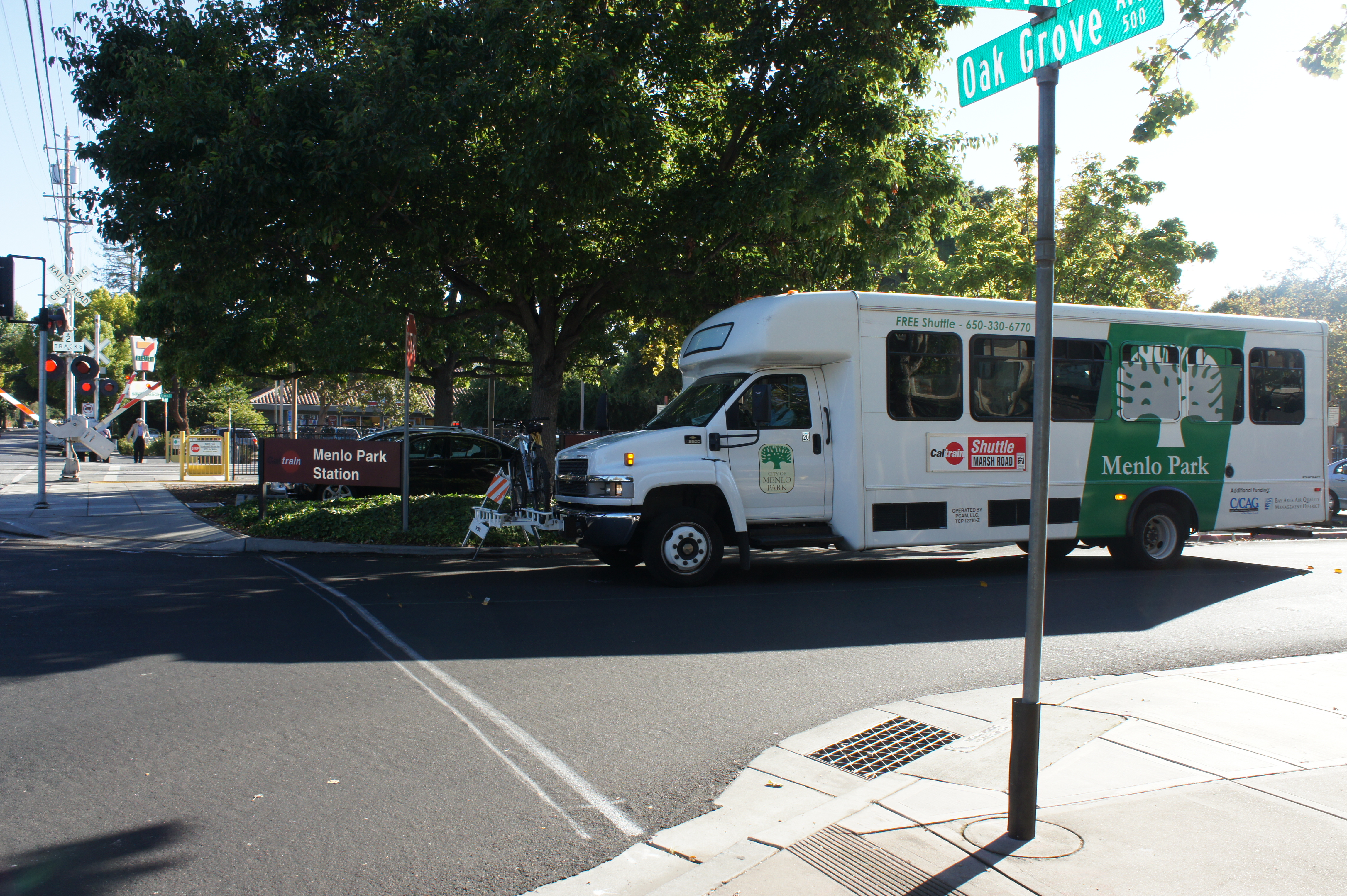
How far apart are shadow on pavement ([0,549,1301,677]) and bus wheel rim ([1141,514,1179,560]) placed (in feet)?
0.86

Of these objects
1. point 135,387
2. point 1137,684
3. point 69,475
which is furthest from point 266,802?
point 135,387

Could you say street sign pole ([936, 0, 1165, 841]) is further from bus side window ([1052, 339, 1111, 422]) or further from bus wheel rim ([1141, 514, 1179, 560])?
bus wheel rim ([1141, 514, 1179, 560])

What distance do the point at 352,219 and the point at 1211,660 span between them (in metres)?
10.7

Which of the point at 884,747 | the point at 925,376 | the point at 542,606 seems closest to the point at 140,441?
the point at 542,606

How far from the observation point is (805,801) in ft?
14.4

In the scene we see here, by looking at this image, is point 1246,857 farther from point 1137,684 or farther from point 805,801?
point 1137,684

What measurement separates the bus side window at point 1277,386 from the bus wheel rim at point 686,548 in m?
7.34

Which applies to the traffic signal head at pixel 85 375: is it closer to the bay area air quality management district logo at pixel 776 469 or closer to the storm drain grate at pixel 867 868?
the bay area air quality management district logo at pixel 776 469

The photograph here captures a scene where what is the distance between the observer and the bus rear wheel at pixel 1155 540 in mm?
11555

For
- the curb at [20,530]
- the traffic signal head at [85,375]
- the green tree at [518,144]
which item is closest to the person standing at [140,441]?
the traffic signal head at [85,375]

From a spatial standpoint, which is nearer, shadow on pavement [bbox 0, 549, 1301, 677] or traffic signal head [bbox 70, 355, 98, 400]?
shadow on pavement [bbox 0, 549, 1301, 677]

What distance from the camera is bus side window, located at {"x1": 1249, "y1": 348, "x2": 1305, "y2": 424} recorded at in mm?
12000

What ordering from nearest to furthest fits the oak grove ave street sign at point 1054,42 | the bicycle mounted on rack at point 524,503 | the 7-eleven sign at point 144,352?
the oak grove ave street sign at point 1054,42 → the bicycle mounted on rack at point 524,503 → the 7-eleven sign at point 144,352

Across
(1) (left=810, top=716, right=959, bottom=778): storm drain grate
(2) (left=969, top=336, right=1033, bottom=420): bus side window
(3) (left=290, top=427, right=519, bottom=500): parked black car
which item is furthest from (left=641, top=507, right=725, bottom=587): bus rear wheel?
(3) (left=290, top=427, right=519, bottom=500): parked black car
